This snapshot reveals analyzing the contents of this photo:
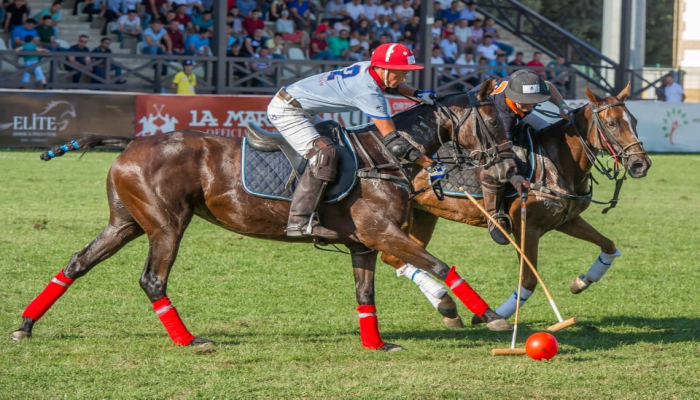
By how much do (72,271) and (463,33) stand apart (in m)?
22.3

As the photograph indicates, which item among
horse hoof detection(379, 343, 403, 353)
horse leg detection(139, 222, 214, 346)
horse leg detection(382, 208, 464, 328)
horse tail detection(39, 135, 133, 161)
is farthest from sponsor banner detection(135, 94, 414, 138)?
horse hoof detection(379, 343, 403, 353)

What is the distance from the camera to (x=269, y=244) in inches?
449

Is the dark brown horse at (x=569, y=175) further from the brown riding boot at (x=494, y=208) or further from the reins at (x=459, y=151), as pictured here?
the reins at (x=459, y=151)

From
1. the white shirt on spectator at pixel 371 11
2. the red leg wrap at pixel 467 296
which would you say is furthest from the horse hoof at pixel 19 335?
the white shirt on spectator at pixel 371 11

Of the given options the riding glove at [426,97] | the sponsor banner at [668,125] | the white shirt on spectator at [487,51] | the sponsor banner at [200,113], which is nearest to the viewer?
the riding glove at [426,97]

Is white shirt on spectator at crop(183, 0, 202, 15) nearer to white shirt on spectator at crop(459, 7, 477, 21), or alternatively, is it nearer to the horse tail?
white shirt on spectator at crop(459, 7, 477, 21)

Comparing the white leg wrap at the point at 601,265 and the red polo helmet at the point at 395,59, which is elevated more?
the red polo helmet at the point at 395,59

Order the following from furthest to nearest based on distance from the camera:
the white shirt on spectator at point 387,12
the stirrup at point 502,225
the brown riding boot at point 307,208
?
1. the white shirt on spectator at point 387,12
2. the stirrup at point 502,225
3. the brown riding boot at point 307,208

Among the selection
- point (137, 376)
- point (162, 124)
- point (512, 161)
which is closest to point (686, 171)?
point (162, 124)

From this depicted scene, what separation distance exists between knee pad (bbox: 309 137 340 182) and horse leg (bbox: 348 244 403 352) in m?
0.68

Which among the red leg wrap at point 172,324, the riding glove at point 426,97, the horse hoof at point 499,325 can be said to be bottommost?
the red leg wrap at point 172,324

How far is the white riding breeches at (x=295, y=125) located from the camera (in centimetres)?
674

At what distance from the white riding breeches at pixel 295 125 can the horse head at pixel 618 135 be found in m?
2.52

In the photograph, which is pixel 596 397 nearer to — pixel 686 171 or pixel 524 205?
pixel 524 205
